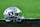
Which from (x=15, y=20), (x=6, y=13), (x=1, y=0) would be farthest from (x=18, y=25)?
(x=1, y=0)

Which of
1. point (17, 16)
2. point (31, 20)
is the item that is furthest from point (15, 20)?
point (31, 20)

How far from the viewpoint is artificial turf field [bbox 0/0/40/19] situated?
96cm

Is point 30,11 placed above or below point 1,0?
below

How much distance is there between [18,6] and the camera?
38.1 inches

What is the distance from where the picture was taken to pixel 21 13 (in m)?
0.93

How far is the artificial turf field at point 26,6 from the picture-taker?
0.96 m

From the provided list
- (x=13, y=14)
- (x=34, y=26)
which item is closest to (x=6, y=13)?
(x=13, y=14)

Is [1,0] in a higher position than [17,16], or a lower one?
higher

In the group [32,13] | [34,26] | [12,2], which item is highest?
[12,2]

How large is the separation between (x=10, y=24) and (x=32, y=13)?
0.24 m

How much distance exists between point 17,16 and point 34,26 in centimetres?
19

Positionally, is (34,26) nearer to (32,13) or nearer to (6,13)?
(32,13)

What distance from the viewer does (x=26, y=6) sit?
98 cm

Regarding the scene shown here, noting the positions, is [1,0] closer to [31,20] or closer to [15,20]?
[15,20]
